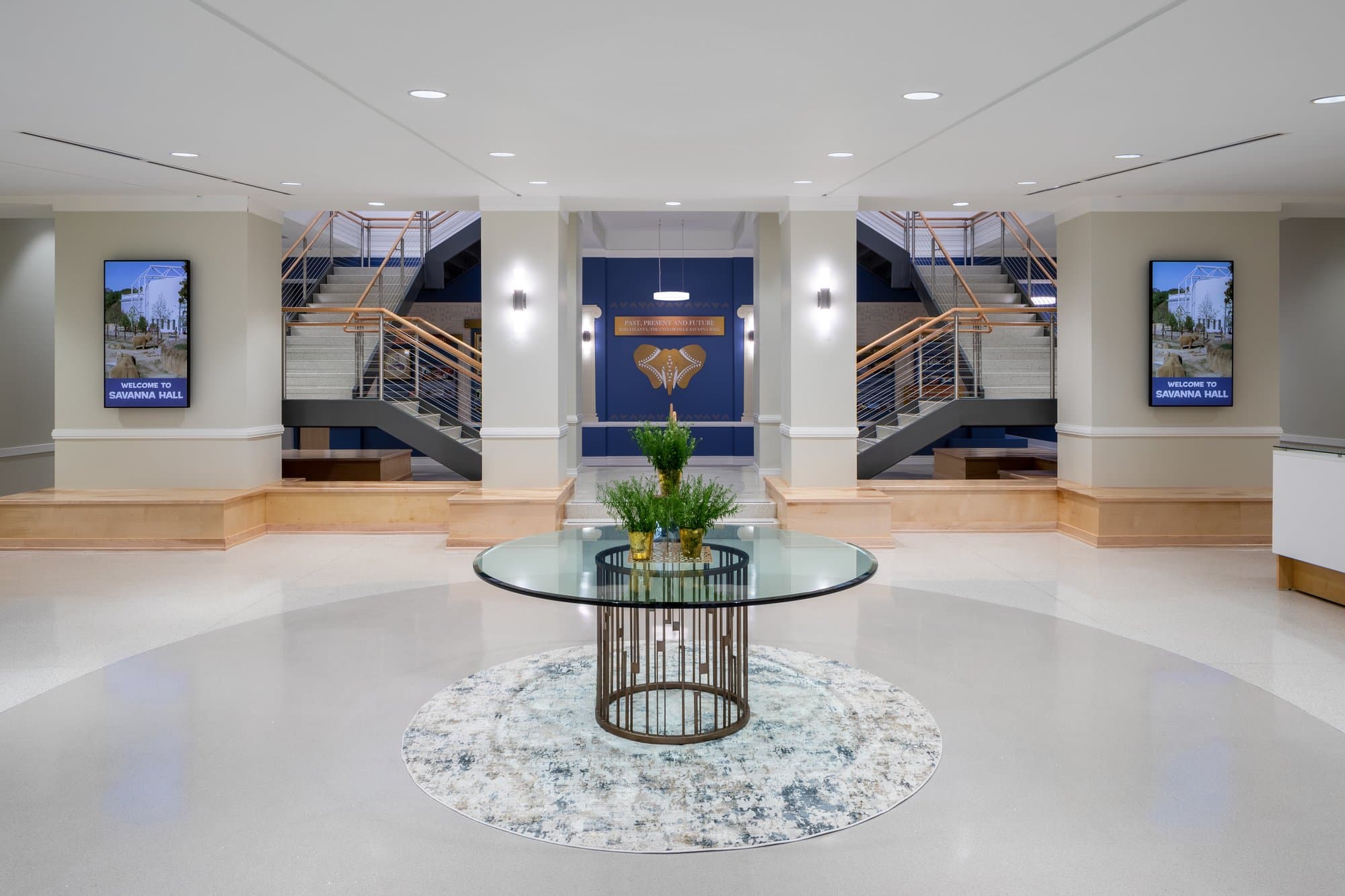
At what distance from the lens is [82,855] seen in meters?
2.84

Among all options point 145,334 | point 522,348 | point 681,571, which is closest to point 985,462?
point 522,348

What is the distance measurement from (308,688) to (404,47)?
3149 mm

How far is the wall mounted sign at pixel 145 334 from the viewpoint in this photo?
8266 millimetres

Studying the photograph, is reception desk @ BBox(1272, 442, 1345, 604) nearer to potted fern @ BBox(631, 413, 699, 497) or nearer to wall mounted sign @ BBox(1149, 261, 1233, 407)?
wall mounted sign @ BBox(1149, 261, 1233, 407)

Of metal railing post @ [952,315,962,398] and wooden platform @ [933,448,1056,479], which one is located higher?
metal railing post @ [952,315,962,398]

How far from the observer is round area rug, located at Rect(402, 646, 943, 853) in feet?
10.00

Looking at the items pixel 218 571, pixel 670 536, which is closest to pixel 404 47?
pixel 670 536

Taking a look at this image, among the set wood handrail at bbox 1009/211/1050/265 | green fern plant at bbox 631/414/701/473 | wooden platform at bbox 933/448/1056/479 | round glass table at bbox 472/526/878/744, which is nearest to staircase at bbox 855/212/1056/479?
wood handrail at bbox 1009/211/1050/265

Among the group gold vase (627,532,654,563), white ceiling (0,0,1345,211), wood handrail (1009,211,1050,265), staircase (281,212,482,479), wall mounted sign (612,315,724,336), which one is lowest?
gold vase (627,532,654,563)

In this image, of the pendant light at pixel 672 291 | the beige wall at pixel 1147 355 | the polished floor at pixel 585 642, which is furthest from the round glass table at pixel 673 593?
the pendant light at pixel 672 291

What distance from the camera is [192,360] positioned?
845 cm

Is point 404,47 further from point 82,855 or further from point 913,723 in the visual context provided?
point 913,723

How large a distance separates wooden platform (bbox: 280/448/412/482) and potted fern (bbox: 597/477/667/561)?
7472 mm

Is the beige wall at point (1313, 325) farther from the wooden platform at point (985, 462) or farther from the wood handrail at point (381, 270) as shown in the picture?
the wood handrail at point (381, 270)
